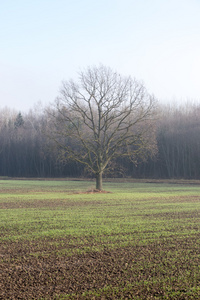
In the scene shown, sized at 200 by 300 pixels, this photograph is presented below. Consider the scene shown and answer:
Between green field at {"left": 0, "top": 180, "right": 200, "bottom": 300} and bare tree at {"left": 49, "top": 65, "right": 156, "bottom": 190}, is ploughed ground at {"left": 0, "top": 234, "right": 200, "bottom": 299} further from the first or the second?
bare tree at {"left": 49, "top": 65, "right": 156, "bottom": 190}

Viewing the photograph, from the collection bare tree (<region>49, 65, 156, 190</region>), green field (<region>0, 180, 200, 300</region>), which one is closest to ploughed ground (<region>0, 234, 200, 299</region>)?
green field (<region>0, 180, 200, 300</region>)

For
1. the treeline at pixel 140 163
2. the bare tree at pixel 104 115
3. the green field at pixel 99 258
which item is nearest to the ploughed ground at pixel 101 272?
the green field at pixel 99 258

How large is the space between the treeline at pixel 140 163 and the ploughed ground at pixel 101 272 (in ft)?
147

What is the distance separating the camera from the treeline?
69.2 metres

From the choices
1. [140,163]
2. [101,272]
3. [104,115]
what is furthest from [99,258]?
[140,163]

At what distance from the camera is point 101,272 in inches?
310

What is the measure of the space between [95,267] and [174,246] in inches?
119

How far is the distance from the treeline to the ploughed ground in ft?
147

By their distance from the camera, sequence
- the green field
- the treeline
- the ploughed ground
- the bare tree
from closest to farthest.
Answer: the ploughed ground, the green field, the bare tree, the treeline

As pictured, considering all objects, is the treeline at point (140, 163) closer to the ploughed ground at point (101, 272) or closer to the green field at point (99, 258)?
the green field at point (99, 258)

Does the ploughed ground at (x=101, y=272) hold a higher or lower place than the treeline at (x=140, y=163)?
lower

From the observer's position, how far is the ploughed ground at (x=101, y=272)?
6.70 m

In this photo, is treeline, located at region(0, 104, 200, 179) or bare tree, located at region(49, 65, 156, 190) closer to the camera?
bare tree, located at region(49, 65, 156, 190)

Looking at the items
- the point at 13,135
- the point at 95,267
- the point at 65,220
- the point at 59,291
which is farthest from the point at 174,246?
the point at 13,135
